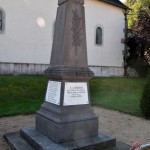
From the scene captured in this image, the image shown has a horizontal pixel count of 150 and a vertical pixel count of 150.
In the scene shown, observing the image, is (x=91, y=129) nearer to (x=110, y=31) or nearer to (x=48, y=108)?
(x=48, y=108)

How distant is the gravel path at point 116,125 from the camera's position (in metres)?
6.08

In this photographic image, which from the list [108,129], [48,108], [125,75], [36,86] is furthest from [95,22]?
[48,108]

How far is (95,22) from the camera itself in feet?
65.6

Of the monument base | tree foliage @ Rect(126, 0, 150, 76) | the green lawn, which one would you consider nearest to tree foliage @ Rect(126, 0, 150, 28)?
tree foliage @ Rect(126, 0, 150, 76)

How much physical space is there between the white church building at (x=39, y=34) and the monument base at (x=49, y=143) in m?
10.7

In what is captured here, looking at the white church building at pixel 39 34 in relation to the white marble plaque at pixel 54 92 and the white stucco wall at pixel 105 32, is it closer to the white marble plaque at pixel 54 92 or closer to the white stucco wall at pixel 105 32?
the white stucco wall at pixel 105 32

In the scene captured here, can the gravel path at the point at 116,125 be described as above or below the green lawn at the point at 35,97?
below

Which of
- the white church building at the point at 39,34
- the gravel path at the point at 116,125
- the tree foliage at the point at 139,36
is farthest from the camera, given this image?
the tree foliage at the point at 139,36

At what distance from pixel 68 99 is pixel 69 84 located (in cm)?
29

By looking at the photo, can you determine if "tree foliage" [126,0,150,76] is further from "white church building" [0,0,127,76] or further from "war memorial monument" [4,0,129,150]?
"war memorial monument" [4,0,129,150]

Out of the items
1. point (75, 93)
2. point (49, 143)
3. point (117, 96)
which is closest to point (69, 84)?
point (75, 93)

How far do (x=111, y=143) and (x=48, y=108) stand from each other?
142cm

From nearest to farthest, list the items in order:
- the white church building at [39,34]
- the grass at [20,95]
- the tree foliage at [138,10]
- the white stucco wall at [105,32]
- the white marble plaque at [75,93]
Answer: the white marble plaque at [75,93], the grass at [20,95], the white church building at [39,34], the white stucco wall at [105,32], the tree foliage at [138,10]

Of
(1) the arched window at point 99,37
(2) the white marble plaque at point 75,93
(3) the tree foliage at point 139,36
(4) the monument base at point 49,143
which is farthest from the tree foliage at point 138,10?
(4) the monument base at point 49,143
